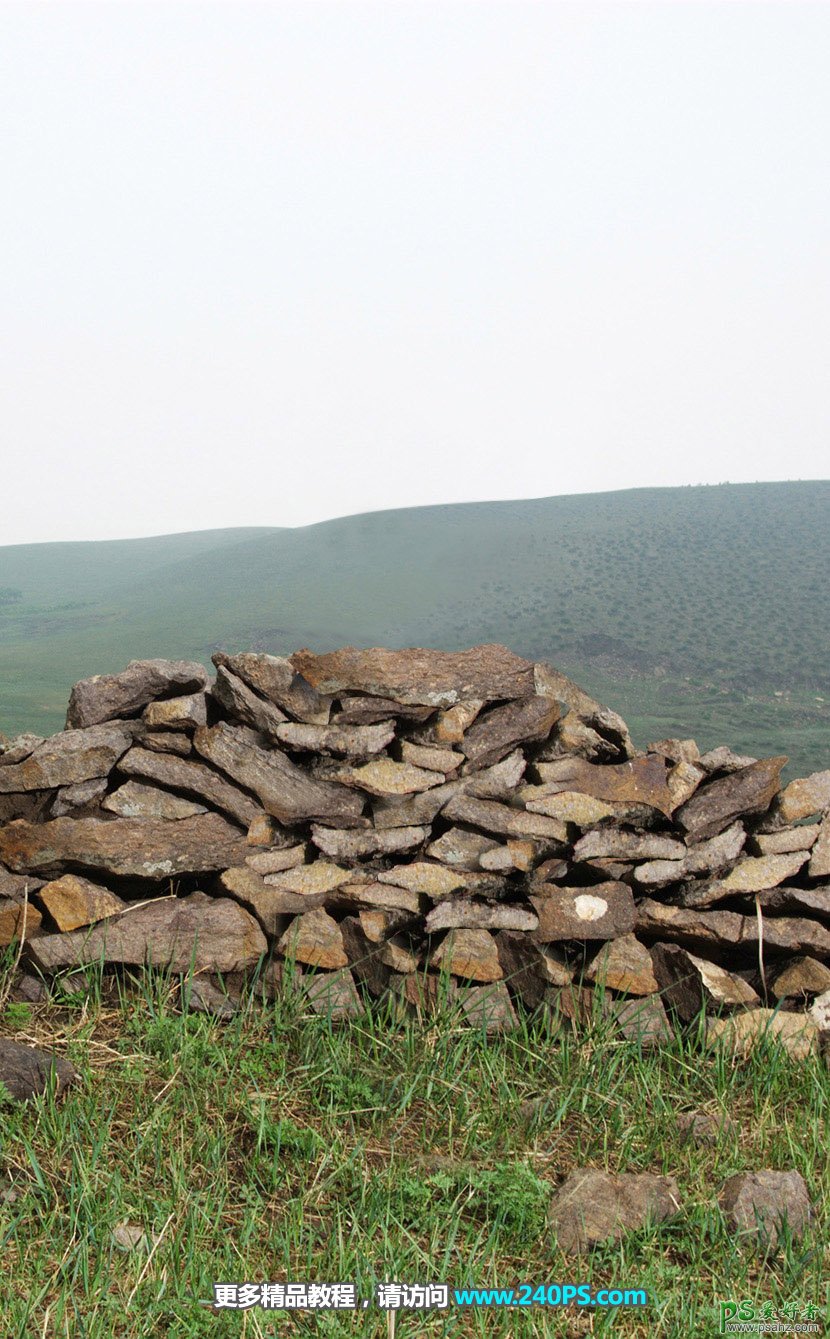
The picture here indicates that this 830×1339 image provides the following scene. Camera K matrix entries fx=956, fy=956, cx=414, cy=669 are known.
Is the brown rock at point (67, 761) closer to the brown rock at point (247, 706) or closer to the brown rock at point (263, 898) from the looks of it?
the brown rock at point (247, 706)

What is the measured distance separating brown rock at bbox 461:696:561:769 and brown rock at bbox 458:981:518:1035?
42.5 inches

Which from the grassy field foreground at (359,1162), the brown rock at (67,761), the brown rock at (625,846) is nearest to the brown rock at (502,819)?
the brown rock at (625,846)

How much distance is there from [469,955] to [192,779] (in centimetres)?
158

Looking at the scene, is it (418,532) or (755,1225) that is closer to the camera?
(755,1225)

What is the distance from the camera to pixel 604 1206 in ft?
11.5

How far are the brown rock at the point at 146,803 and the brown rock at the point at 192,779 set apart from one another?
5cm

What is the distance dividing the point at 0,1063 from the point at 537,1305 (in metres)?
2.19

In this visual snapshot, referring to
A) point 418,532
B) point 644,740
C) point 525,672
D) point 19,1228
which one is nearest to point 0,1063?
point 19,1228

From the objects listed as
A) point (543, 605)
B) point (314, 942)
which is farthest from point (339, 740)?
point (543, 605)

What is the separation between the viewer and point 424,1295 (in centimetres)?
307

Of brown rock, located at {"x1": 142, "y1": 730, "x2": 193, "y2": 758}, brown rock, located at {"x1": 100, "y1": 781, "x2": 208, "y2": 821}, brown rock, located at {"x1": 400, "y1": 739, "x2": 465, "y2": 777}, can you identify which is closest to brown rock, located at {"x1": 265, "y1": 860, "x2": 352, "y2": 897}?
brown rock, located at {"x1": 100, "y1": 781, "x2": 208, "y2": 821}

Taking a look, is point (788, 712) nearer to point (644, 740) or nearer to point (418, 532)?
point (644, 740)

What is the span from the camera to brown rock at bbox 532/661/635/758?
4984mm

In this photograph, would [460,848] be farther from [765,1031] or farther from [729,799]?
[765,1031]
